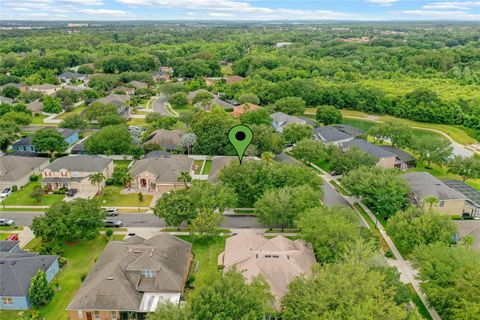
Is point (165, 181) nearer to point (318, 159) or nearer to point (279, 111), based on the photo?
point (318, 159)

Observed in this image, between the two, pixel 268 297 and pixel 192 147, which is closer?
pixel 268 297

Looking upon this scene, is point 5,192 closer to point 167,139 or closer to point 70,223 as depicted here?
point 70,223

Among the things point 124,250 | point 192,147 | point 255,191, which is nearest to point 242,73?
point 192,147

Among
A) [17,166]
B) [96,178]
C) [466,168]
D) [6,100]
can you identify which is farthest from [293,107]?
[6,100]

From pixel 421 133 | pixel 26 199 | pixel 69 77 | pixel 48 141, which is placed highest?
pixel 48 141

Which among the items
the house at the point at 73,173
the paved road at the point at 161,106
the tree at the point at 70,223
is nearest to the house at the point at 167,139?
the house at the point at 73,173

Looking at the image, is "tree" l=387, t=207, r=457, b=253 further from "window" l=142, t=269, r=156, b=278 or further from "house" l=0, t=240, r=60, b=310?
"house" l=0, t=240, r=60, b=310
